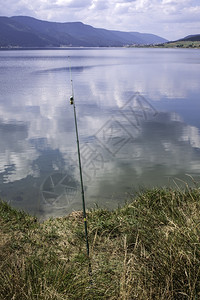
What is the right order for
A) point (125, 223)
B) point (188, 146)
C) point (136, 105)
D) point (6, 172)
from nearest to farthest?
1. point (125, 223)
2. point (6, 172)
3. point (188, 146)
4. point (136, 105)

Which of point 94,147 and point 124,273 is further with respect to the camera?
point 94,147

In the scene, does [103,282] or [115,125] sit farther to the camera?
[115,125]

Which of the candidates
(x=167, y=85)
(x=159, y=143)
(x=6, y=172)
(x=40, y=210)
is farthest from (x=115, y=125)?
(x=167, y=85)

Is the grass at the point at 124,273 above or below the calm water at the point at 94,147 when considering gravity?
above

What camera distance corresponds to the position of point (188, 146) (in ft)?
50.2

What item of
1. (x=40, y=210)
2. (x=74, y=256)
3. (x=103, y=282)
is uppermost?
(x=103, y=282)

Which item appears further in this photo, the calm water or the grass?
the calm water

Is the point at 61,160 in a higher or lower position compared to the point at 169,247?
lower

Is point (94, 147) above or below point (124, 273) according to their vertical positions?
below

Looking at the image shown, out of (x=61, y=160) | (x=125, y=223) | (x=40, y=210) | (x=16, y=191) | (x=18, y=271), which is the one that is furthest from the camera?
(x=61, y=160)

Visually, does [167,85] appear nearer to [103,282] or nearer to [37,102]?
[37,102]

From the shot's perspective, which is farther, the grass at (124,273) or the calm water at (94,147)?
the calm water at (94,147)

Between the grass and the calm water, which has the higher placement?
the grass

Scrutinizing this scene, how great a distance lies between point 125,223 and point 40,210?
3.42 m
